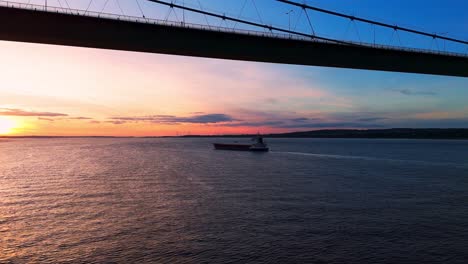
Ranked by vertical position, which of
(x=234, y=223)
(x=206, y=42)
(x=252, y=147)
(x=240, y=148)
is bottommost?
(x=240, y=148)

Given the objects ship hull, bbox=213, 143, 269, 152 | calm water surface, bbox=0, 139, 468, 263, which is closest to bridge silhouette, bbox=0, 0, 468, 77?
calm water surface, bbox=0, 139, 468, 263

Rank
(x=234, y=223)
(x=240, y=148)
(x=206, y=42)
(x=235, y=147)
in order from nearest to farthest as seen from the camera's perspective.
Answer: (x=234, y=223) < (x=206, y=42) < (x=240, y=148) < (x=235, y=147)

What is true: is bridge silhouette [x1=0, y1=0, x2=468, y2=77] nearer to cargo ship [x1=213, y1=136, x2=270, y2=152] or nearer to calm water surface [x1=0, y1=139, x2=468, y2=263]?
calm water surface [x1=0, y1=139, x2=468, y2=263]

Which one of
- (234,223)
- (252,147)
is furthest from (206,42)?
(252,147)

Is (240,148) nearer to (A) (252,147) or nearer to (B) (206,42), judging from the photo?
(A) (252,147)

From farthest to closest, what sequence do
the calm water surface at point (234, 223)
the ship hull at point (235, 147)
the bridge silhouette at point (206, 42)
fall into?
the ship hull at point (235, 147), the bridge silhouette at point (206, 42), the calm water surface at point (234, 223)

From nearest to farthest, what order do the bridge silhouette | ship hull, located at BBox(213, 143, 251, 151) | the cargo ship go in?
the bridge silhouette, the cargo ship, ship hull, located at BBox(213, 143, 251, 151)

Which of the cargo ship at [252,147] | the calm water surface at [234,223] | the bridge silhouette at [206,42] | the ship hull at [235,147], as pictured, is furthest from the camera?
the ship hull at [235,147]

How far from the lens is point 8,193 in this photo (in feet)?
87.3

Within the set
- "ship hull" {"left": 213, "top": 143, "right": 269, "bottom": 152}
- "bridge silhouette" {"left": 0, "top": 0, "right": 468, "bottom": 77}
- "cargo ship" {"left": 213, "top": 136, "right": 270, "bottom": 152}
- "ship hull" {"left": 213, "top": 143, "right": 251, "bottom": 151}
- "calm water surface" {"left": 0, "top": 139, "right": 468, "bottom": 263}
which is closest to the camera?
"calm water surface" {"left": 0, "top": 139, "right": 468, "bottom": 263}

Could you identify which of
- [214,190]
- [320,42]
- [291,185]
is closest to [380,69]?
[320,42]

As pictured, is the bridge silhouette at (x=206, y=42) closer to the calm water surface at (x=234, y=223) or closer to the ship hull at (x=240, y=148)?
the calm water surface at (x=234, y=223)

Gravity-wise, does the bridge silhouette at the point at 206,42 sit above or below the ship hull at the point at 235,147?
above

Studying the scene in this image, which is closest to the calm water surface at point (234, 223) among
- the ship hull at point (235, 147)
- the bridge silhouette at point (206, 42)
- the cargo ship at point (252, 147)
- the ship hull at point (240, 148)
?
the bridge silhouette at point (206, 42)
